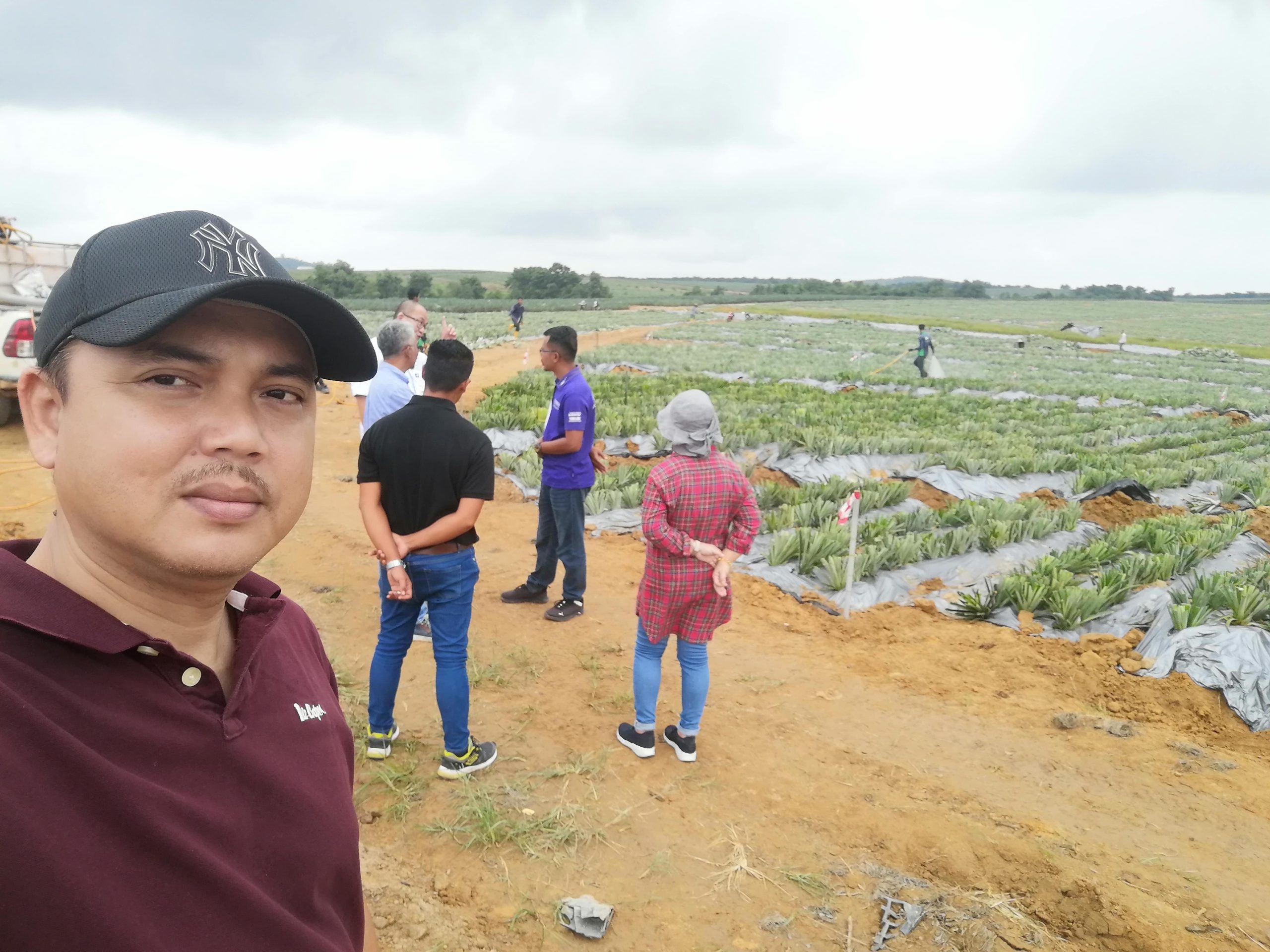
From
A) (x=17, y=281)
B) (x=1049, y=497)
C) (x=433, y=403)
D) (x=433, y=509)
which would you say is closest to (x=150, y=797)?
(x=433, y=509)

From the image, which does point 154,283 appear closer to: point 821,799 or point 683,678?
point 683,678

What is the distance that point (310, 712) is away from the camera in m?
1.31

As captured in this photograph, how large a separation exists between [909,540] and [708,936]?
484 cm

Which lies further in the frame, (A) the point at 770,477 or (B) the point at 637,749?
(A) the point at 770,477

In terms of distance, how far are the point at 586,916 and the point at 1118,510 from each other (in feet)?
28.4

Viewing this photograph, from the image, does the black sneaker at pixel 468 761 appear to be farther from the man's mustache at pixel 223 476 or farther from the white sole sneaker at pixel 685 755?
the man's mustache at pixel 223 476

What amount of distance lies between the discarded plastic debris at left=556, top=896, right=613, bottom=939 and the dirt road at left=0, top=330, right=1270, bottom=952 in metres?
0.05

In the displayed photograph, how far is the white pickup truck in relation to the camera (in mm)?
8422

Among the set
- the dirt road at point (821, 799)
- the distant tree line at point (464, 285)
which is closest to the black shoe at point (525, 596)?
the dirt road at point (821, 799)

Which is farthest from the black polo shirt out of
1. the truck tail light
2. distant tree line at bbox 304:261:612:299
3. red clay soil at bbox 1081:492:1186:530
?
distant tree line at bbox 304:261:612:299

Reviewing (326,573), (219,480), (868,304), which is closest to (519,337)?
(326,573)

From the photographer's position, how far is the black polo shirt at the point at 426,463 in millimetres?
3473

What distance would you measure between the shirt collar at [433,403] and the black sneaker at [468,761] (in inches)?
67.0

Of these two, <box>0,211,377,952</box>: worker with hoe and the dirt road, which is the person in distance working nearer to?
the dirt road
